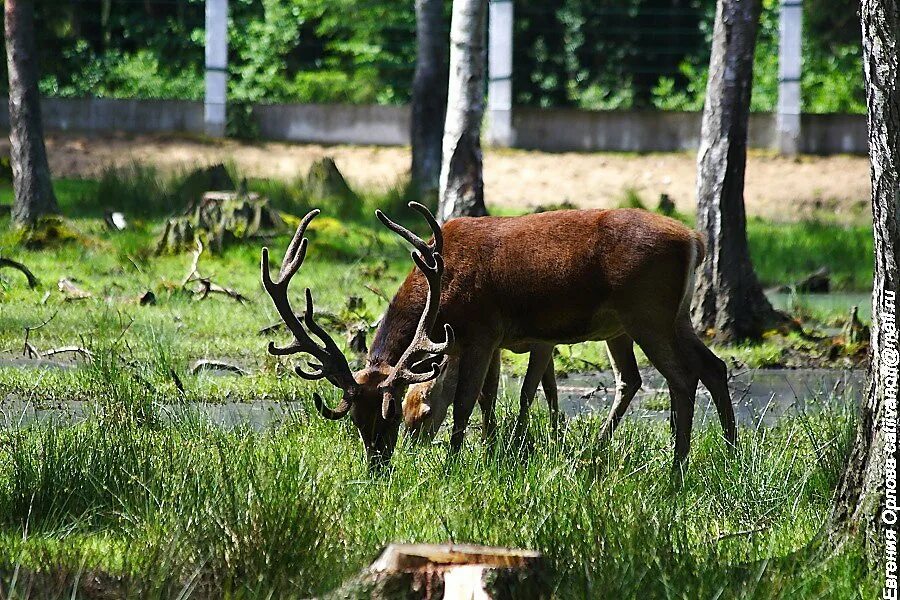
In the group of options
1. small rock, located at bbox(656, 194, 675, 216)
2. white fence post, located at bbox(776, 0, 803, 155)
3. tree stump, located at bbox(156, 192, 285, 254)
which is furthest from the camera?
white fence post, located at bbox(776, 0, 803, 155)

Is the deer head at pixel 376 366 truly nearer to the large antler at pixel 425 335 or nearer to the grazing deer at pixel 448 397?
the large antler at pixel 425 335

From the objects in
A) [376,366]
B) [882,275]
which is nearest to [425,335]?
[376,366]

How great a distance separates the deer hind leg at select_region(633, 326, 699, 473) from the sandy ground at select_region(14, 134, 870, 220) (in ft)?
38.1

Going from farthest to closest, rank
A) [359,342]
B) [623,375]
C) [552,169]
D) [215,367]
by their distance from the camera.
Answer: [552,169] → [359,342] → [215,367] → [623,375]

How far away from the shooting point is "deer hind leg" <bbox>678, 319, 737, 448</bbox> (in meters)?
7.36

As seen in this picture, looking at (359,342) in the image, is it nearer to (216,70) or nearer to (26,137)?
(26,137)

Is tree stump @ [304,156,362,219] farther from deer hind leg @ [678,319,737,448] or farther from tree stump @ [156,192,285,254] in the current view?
deer hind leg @ [678,319,737,448]

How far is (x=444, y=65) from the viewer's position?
64.4 feet

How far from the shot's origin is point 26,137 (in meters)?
15.6

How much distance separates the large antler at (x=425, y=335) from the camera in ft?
22.7

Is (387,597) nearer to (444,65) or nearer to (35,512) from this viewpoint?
(35,512)

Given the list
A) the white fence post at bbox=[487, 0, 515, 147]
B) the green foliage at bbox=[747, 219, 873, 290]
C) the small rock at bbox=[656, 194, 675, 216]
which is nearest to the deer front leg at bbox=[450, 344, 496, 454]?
the green foliage at bbox=[747, 219, 873, 290]

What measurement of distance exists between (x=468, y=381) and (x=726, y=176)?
4335 millimetres

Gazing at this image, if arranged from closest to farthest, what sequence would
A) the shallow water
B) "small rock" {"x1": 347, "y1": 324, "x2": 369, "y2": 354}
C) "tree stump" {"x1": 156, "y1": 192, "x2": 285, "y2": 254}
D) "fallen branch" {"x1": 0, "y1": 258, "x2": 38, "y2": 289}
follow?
the shallow water → "small rock" {"x1": 347, "y1": 324, "x2": 369, "y2": 354} → "fallen branch" {"x1": 0, "y1": 258, "x2": 38, "y2": 289} → "tree stump" {"x1": 156, "y1": 192, "x2": 285, "y2": 254}
